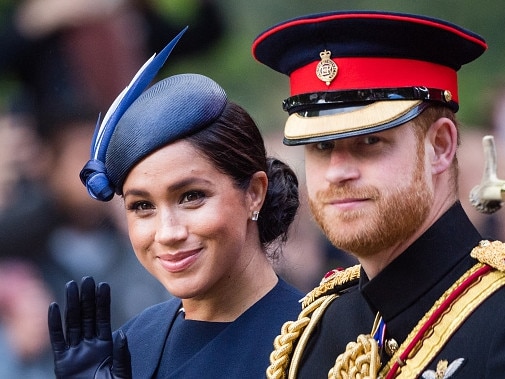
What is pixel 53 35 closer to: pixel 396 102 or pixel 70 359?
pixel 70 359

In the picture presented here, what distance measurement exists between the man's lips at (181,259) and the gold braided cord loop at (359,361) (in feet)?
2.28

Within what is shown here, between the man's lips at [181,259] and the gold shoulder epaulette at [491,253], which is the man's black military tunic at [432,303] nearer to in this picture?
the gold shoulder epaulette at [491,253]

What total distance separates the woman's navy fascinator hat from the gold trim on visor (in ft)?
2.47

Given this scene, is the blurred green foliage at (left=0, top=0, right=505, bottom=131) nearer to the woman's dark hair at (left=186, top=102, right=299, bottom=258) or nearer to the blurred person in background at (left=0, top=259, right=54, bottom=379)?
the blurred person in background at (left=0, top=259, right=54, bottom=379)

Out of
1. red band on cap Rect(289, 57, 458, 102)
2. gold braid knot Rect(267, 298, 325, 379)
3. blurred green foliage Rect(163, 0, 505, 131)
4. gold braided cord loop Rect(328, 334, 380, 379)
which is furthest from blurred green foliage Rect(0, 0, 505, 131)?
gold braided cord loop Rect(328, 334, 380, 379)

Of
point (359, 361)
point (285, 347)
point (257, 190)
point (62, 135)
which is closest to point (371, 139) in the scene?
point (359, 361)

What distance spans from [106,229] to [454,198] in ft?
12.3

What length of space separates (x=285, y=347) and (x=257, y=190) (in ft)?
2.30

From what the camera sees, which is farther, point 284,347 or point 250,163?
point 250,163

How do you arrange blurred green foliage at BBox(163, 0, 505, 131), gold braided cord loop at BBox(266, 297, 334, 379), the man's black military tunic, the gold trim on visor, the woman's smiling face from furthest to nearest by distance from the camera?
blurred green foliage at BBox(163, 0, 505, 131) → the woman's smiling face → gold braided cord loop at BBox(266, 297, 334, 379) → the gold trim on visor → the man's black military tunic

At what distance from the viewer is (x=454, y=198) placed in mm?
2736

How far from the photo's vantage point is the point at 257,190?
11.8ft

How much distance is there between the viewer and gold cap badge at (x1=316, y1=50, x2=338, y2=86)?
9.12ft

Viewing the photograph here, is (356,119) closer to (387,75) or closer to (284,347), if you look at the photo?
(387,75)
